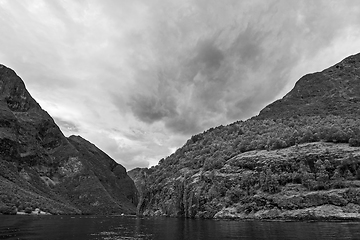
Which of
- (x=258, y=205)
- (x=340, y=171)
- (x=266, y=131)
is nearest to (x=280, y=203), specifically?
(x=258, y=205)

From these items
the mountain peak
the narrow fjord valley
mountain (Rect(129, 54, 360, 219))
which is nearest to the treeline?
mountain (Rect(129, 54, 360, 219))

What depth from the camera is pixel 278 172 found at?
306 feet

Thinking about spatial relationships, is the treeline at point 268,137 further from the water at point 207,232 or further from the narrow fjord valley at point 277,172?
the water at point 207,232

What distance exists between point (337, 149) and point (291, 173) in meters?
16.8

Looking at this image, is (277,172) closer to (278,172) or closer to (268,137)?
(278,172)

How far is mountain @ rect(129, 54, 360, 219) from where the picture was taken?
257 ft

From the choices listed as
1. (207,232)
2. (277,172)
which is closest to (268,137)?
(277,172)

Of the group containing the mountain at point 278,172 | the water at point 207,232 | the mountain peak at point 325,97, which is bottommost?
the water at point 207,232

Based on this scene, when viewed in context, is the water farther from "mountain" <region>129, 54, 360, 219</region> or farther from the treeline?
the treeline

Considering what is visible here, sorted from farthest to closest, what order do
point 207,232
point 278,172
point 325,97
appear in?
point 325,97 < point 278,172 < point 207,232

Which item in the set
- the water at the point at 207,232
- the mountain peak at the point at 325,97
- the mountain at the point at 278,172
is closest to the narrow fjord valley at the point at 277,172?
the mountain at the point at 278,172

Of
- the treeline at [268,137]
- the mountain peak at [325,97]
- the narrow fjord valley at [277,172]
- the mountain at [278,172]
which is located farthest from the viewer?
the mountain peak at [325,97]

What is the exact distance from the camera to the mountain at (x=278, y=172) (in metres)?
78.3

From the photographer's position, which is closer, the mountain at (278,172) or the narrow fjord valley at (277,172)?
the mountain at (278,172)
